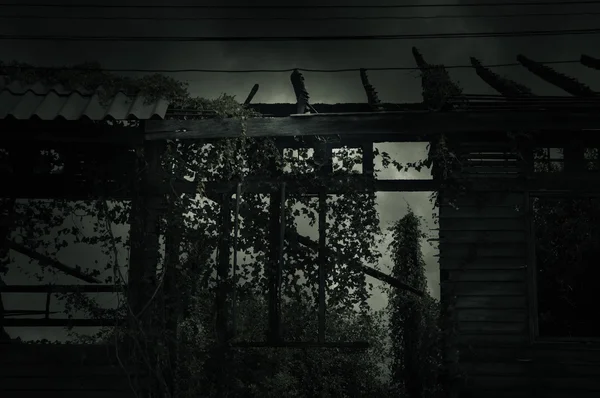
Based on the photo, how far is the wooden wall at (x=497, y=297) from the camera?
838cm

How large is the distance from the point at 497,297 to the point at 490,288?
0.16 metres

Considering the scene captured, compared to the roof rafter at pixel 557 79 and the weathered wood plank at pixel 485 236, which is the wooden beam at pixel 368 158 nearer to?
the weathered wood plank at pixel 485 236

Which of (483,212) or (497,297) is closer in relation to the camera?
(497,297)

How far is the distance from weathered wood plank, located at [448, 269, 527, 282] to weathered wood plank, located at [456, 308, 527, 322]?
0.43m

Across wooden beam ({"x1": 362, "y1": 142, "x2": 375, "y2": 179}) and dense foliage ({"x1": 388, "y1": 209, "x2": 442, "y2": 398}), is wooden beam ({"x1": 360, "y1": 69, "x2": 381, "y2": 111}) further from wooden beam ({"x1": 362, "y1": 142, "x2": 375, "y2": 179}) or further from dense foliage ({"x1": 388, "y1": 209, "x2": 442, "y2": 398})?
dense foliage ({"x1": 388, "y1": 209, "x2": 442, "y2": 398})

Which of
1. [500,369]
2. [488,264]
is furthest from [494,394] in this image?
[488,264]

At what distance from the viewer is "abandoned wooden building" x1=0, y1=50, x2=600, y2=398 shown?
843 cm

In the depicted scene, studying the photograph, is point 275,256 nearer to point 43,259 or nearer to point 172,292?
point 172,292

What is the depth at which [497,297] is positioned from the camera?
8633 mm

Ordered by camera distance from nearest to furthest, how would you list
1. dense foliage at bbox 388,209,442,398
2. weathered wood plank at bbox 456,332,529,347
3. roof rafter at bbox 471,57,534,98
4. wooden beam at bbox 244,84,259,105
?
weathered wood plank at bbox 456,332,529,347, wooden beam at bbox 244,84,259,105, roof rafter at bbox 471,57,534,98, dense foliage at bbox 388,209,442,398

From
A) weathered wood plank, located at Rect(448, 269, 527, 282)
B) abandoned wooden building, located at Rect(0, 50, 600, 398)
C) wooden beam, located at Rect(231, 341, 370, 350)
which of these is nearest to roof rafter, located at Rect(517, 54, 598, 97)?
abandoned wooden building, located at Rect(0, 50, 600, 398)

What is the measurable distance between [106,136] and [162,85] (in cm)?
110

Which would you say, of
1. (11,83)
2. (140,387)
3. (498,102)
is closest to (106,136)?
(11,83)

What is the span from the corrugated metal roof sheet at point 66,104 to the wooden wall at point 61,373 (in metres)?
3.24
